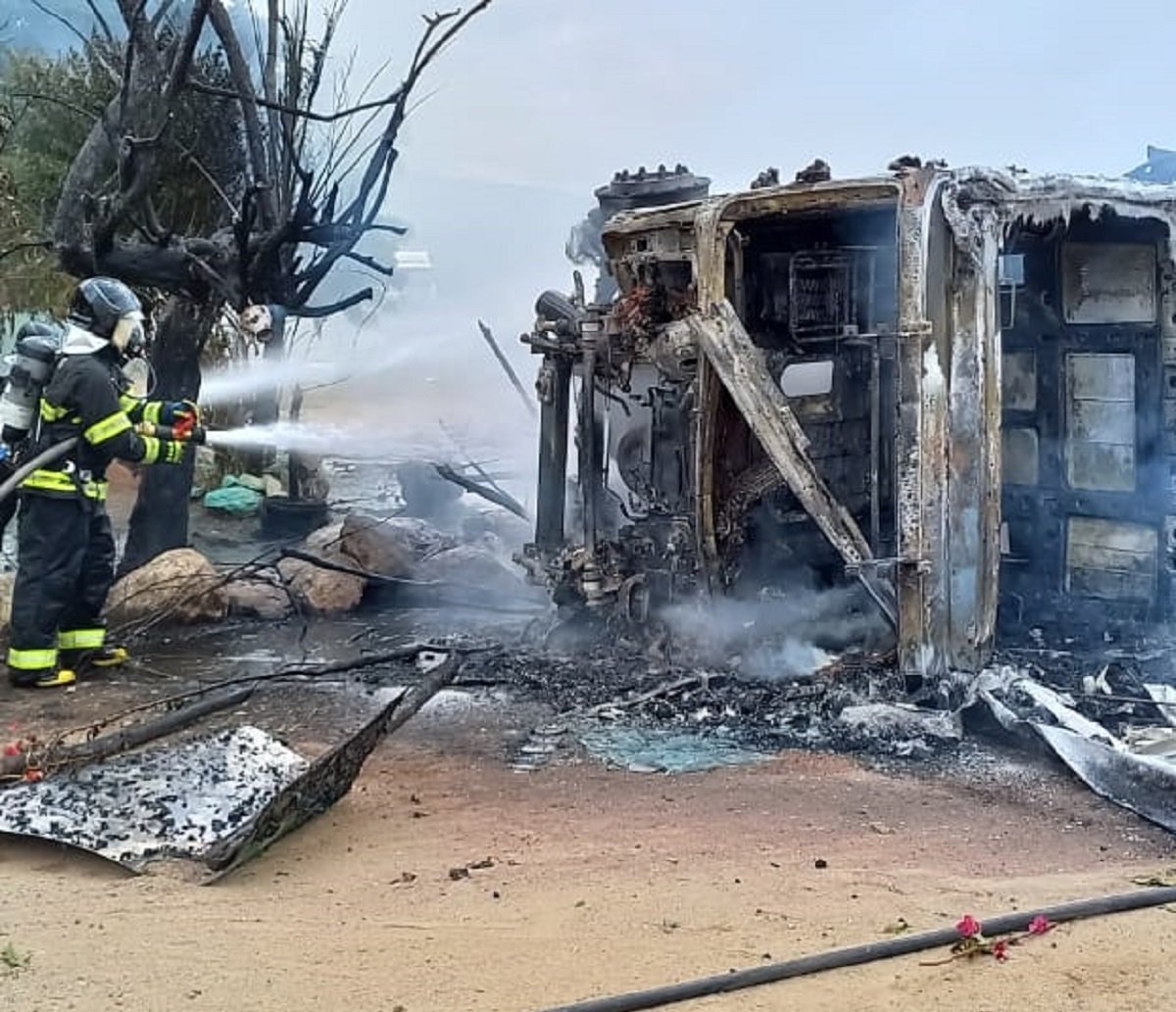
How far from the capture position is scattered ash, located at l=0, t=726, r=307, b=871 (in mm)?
4410

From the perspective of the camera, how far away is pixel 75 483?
7125mm

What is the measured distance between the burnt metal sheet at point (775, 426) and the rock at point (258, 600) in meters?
3.67

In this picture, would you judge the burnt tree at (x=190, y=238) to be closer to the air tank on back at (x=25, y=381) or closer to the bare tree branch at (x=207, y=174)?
the bare tree branch at (x=207, y=174)

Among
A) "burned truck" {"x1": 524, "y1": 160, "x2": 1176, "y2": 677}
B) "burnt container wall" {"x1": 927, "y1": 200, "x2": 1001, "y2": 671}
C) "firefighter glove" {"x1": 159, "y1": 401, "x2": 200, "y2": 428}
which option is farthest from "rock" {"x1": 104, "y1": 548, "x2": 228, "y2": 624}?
"burnt container wall" {"x1": 927, "y1": 200, "x2": 1001, "y2": 671}

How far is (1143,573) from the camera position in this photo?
7082 mm

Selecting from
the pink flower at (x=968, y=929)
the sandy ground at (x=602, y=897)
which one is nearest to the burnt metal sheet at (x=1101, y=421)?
the sandy ground at (x=602, y=897)

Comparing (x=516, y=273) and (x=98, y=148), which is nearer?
(x=98, y=148)

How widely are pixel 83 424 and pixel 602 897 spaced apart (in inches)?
173

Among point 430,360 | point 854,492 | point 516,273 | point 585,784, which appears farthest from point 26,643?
point 516,273

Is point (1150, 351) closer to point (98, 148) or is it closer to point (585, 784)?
point (585, 784)

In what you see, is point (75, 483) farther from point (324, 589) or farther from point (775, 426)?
point (775, 426)

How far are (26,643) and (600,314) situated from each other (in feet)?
11.2

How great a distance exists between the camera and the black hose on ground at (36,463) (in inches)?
262

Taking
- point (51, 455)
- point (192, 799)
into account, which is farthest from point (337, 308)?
point (192, 799)
